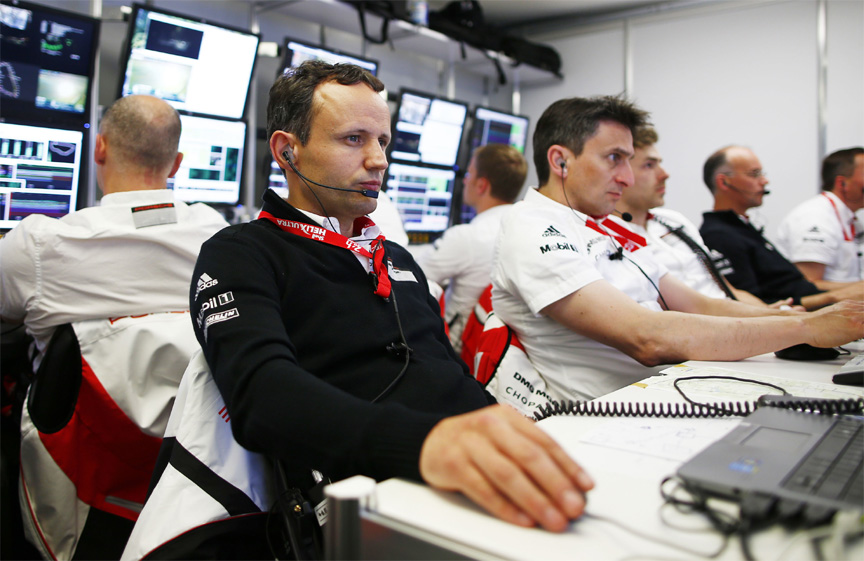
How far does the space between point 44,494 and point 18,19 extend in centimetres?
179

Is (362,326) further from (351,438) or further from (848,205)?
A: (848,205)

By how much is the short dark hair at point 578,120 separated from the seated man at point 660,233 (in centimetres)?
58

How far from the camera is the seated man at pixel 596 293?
1422 millimetres

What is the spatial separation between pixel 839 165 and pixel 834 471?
13.0 feet

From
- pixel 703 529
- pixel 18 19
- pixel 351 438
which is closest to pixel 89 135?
pixel 18 19

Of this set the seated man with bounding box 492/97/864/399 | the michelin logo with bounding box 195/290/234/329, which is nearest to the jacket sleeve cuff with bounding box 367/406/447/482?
the michelin logo with bounding box 195/290/234/329

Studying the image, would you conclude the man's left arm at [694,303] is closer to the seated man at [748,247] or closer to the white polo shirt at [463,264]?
the seated man at [748,247]

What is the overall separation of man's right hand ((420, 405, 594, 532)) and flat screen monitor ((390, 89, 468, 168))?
3.72m

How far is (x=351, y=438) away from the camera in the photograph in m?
0.71

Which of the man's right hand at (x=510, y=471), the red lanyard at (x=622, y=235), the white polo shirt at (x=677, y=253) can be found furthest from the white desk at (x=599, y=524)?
the white polo shirt at (x=677, y=253)

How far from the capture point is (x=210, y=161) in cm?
312

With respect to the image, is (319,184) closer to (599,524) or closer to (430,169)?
(599,524)

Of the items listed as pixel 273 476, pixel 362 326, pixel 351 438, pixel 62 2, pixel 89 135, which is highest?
pixel 62 2

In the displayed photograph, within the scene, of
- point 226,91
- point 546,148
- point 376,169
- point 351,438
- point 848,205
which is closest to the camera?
point 351,438
